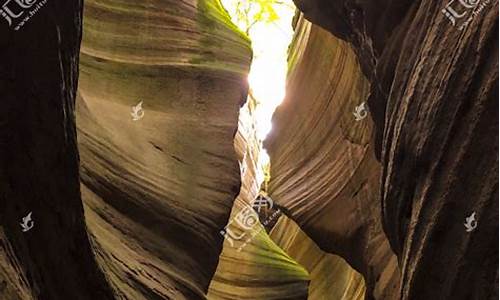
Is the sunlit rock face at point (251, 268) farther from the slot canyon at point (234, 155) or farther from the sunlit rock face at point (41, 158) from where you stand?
the sunlit rock face at point (41, 158)

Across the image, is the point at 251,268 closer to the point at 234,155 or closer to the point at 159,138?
the point at 234,155

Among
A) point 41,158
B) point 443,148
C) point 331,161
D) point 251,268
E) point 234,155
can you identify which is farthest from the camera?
point 251,268

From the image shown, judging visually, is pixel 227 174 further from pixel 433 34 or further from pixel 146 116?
pixel 433 34

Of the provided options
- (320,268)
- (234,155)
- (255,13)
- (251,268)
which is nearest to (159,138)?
(234,155)

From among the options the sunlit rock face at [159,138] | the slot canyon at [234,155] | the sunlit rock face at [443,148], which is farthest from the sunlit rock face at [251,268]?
the sunlit rock face at [443,148]

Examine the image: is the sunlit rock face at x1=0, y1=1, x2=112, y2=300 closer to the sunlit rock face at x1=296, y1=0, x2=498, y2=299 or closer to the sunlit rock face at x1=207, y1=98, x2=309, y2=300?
the sunlit rock face at x1=296, y1=0, x2=498, y2=299

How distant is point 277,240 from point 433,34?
592 cm

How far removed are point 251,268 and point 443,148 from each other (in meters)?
4.52

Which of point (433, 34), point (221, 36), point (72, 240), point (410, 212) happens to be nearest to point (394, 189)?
point (410, 212)

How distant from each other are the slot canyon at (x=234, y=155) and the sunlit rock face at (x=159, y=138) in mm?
16

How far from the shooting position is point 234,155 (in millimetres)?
7078

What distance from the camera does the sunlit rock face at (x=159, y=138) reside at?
546cm

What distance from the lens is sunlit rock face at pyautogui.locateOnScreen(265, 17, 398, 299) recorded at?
6.95m

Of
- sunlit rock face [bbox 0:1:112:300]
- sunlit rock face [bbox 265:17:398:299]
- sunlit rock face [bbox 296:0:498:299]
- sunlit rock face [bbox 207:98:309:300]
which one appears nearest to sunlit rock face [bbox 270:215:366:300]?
sunlit rock face [bbox 207:98:309:300]
